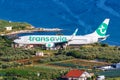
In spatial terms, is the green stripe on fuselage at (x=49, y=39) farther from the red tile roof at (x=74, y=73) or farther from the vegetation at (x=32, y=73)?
the red tile roof at (x=74, y=73)

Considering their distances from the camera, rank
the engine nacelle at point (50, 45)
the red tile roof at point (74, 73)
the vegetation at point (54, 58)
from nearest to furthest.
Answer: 1. the red tile roof at point (74, 73)
2. the vegetation at point (54, 58)
3. the engine nacelle at point (50, 45)

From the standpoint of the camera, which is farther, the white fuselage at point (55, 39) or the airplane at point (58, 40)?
the white fuselage at point (55, 39)

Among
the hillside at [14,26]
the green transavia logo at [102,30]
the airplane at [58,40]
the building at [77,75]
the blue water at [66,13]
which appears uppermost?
the blue water at [66,13]

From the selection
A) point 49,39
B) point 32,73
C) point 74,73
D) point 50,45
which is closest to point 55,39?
point 49,39

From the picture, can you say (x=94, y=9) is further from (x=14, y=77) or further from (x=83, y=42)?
(x=14, y=77)

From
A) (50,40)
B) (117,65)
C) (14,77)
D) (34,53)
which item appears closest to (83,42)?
(50,40)

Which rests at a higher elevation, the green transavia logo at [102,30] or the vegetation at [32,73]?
the green transavia logo at [102,30]

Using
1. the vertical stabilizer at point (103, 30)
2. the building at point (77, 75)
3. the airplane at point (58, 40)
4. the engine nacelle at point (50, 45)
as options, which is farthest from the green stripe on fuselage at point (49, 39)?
the building at point (77, 75)

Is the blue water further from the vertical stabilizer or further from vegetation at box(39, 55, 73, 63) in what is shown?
vegetation at box(39, 55, 73, 63)

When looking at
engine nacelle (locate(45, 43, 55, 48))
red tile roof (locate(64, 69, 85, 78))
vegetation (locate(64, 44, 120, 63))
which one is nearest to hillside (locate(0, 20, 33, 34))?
engine nacelle (locate(45, 43, 55, 48))
